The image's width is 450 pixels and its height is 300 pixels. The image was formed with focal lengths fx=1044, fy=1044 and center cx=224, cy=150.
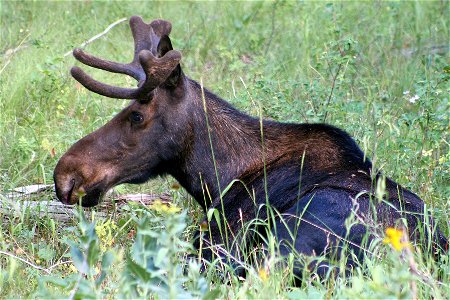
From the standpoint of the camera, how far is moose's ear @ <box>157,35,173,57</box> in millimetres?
6668

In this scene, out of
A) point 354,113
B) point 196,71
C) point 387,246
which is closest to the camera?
point 387,246

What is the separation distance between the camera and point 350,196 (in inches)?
247

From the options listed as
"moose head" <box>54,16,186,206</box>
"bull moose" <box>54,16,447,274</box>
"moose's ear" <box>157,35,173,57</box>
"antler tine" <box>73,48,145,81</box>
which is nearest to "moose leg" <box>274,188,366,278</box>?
"bull moose" <box>54,16,447,274</box>

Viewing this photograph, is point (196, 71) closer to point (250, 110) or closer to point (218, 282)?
point (250, 110)

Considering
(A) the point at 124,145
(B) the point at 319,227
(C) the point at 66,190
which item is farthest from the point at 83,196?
(B) the point at 319,227

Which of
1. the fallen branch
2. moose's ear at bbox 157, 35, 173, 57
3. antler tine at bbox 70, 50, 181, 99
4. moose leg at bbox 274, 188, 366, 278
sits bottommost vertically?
the fallen branch

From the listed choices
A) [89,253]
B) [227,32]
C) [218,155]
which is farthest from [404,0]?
[89,253]

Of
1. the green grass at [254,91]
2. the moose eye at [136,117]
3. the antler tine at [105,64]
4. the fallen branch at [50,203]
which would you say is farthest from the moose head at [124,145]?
the fallen branch at [50,203]

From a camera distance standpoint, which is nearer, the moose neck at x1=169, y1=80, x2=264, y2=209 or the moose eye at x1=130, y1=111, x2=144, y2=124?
the moose eye at x1=130, y1=111, x2=144, y2=124

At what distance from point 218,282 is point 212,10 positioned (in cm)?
633

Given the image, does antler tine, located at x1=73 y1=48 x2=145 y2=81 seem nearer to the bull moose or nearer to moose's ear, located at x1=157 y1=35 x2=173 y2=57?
the bull moose

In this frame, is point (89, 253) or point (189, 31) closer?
point (89, 253)

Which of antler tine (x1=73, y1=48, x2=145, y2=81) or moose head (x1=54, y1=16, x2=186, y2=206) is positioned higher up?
antler tine (x1=73, y1=48, x2=145, y2=81)

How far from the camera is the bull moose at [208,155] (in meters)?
6.58
